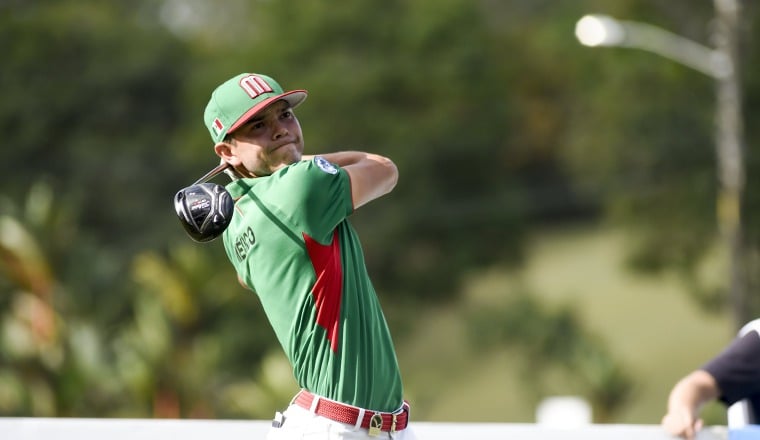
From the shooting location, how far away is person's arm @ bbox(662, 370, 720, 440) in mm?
3621

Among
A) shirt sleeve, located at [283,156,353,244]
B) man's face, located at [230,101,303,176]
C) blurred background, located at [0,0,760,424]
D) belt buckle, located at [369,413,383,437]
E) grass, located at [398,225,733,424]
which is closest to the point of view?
shirt sleeve, located at [283,156,353,244]

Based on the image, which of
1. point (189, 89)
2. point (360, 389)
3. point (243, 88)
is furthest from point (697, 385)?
point (189, 89)

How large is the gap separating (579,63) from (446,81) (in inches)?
126

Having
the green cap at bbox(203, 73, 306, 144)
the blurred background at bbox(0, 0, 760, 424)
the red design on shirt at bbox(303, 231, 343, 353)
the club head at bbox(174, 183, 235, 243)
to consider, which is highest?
the blurred background at bbox(0, 0, 760, 424)

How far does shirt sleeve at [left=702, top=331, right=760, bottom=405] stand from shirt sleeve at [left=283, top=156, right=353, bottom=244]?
1121mm

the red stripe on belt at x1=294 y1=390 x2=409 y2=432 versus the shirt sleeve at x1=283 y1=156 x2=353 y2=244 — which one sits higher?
the shirt sleeve at x1=283 y1=156 x2=353 y2=244

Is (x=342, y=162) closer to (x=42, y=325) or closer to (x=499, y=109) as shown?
(x=42, y=325)

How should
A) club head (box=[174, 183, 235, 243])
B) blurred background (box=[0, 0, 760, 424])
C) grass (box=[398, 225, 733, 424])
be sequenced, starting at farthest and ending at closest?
grass (box=[398, 225, 733, 424])
blurred background (box=[0, 0, 760, 424])
club head (box=[174, 183, 235, 243])

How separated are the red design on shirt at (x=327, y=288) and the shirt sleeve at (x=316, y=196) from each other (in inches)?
1.7

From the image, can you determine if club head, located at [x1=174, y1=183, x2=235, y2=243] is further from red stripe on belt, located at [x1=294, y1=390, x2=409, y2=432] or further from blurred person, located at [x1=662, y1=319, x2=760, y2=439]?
blurred person, located at [x1=662, y1=319, x2=760, y2=439]

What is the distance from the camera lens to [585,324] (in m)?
29.8

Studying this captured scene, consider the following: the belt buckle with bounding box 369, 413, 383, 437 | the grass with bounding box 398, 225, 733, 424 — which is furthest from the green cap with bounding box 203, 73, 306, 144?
the grass with bounding box 398, 225, 733, 424

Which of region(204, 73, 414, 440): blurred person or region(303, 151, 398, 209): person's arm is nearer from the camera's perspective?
region(204, 73, 414, 440): blurred person

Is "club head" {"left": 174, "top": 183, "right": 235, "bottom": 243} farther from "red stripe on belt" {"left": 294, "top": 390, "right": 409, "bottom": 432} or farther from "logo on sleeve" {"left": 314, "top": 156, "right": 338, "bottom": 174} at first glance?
"red stripe on belt" {"left": 294, "top": 390, "right": 409, "bottom": 432}
